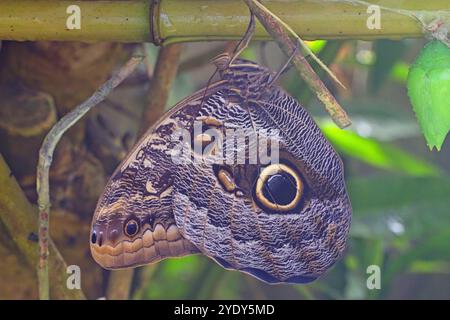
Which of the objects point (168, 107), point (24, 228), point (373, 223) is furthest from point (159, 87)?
point (373, 223)

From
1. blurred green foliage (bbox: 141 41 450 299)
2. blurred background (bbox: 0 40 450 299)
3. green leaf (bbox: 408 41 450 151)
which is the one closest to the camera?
green leaf (bbox: 408 41 450 151)

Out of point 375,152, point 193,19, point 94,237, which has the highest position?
point 375,152

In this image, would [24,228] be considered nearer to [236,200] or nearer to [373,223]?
[236,200]

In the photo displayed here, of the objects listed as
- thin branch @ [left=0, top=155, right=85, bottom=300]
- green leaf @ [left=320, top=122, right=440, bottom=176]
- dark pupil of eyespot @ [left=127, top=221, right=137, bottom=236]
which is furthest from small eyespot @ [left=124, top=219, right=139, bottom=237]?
green leaf @ [left=320, top=122, right=440, bottom=176]

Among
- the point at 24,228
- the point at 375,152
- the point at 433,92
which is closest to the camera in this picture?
the point at 433,92

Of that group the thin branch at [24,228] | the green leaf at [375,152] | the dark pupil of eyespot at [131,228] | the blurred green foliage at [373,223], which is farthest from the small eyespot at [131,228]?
the green leaf at [375,152]

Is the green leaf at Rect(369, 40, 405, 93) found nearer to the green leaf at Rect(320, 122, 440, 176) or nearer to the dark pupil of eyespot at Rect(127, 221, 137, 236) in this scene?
the green leaf at Rect(320, 122, 440, 176)

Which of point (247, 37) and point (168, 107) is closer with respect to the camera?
point (247, 37)

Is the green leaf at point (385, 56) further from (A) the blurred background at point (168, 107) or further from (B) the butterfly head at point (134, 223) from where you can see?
(B) the butterfly head at point (134, 223)
